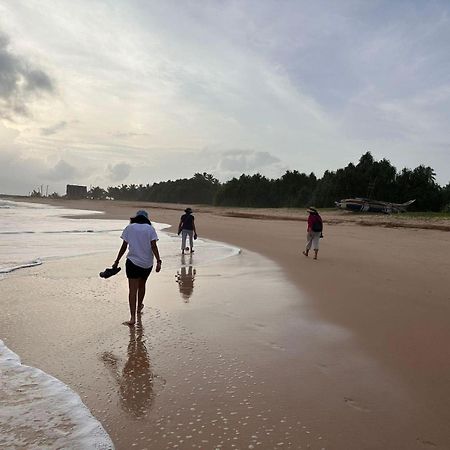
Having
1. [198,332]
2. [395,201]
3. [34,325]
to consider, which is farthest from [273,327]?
[395,201]

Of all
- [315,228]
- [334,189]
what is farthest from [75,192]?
[315,228]

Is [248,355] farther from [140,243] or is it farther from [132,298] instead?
[140,243]

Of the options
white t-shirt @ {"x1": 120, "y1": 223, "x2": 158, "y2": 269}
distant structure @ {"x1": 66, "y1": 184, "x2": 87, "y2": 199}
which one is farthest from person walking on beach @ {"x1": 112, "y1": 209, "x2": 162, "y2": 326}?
distant structure @ {"x1": 66, "y1": 184, "x2": 87, "y2": 199}

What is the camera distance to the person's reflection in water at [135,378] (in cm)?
378

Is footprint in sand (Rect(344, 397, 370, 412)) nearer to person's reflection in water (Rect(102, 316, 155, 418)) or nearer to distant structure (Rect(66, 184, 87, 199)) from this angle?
person's reflection in water (Rect(102, 316, 155, 418))

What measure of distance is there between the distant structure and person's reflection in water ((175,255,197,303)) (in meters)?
128

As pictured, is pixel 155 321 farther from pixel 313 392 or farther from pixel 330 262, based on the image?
pixel 330 262

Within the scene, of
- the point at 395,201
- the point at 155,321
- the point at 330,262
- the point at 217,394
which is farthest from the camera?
the point at 395,201

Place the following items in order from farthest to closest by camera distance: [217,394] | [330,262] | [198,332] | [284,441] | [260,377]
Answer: [330,262] < [198,332] < [260,377] < [217,394] < [284,441]

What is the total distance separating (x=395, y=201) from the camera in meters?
46.4

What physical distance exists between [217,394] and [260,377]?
597 millimetres

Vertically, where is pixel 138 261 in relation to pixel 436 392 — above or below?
above

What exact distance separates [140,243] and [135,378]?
2.75 meters

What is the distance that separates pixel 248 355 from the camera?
5.04 metres
